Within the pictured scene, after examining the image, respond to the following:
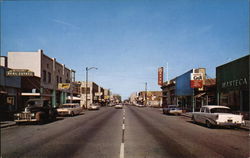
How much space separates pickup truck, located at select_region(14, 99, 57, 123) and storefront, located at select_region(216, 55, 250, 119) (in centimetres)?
1913

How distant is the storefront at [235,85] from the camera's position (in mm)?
20672

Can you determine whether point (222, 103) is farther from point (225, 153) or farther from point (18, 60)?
point (18, 60)

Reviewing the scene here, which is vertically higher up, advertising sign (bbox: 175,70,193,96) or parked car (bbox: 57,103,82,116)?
advertising sign (bbox: 175,70,193,96)

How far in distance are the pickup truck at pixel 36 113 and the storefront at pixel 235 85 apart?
19133 millimetres

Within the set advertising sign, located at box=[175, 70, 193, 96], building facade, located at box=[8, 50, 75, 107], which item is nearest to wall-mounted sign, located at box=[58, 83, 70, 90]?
building facade, located at box=[8, 50, 75, 107]

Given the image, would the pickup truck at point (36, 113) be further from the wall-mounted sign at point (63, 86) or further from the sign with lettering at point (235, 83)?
the sign with lettering at point (235, 83)

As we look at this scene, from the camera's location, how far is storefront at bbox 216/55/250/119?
20672mm

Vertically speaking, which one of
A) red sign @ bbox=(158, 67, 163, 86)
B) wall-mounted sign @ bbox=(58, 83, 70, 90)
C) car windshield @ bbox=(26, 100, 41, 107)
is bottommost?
car windshield @ bbox=(26, 100, 41, 107)

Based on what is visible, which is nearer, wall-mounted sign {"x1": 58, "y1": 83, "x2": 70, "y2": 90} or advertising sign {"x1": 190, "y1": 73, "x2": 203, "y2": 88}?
advertising sign {"x1": 190, "y1": 73, "x2": 203, "y2": 88}

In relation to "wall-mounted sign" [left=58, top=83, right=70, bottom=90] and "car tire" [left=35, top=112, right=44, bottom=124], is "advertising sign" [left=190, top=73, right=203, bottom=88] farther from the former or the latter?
"car tire" [left=35, top=112, right=44, bottom=124]

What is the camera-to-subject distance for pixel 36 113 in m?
16.2

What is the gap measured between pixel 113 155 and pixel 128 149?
3.30ft

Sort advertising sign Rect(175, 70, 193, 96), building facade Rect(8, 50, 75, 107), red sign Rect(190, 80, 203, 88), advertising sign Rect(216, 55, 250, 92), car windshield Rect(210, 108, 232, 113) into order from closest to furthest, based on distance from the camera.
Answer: car windshield Rect(210, 108, 232, 113), advertising sign Rect(216, 55, 250, 92), building facade Rect(8, 50, 75, 107), red sign Rect(190, 80, 203, 88), advertising sign Rect(175, 70, 193, 96)

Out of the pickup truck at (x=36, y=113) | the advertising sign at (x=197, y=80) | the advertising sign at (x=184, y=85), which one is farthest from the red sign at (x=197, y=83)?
the pickup truck at (x=36, y=113)
